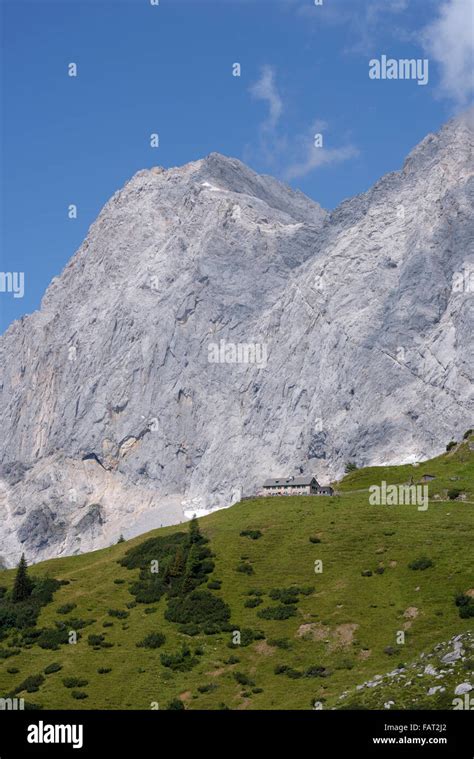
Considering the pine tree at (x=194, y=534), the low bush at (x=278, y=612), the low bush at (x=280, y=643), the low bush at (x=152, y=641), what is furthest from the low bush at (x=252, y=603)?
the pine tree at (x=194, y=534)

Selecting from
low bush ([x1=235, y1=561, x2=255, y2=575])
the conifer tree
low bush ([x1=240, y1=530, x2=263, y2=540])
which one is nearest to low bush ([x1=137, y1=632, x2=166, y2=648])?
the conifer tree

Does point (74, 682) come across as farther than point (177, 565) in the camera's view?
No

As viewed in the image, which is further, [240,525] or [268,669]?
[240,525]

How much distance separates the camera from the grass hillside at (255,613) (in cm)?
6606

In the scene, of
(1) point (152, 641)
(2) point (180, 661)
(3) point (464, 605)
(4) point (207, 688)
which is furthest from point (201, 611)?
(3) point (464, 605)

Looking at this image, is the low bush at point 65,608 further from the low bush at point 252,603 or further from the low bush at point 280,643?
the low bush at point 280,643

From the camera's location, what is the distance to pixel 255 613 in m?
80.9

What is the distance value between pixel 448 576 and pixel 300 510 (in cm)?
3220

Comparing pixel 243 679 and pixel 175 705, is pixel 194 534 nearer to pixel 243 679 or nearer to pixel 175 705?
pixel 243 679

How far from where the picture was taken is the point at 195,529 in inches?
3999

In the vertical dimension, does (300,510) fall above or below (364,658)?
above
